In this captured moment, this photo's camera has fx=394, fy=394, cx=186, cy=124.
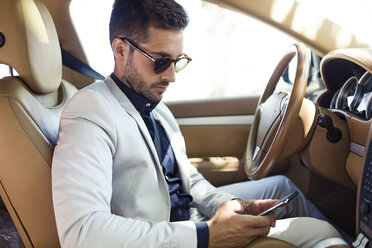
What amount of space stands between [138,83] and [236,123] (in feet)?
3.37

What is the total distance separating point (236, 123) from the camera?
7.38ft

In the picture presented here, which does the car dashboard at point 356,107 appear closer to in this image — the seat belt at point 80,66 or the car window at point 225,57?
the seat belt at point 80,66

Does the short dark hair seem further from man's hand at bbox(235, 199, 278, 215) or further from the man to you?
man's hand at bbox(235, 199, 278, 215)

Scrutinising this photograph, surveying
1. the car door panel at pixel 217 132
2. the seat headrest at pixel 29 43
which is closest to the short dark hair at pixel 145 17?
the seat headrest at pixel 29 43

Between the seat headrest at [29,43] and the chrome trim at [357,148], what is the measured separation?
110 centimetres

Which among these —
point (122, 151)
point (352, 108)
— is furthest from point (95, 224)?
point (352, 108)

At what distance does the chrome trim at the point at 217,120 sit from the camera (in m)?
2.26

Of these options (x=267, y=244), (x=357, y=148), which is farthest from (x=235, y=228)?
(x=357, y=148)

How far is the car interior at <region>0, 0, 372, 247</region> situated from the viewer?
112 centimetres

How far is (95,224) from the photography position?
961mm

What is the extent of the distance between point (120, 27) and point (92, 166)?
539 mm

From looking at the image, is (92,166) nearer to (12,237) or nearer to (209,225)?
(209,225)

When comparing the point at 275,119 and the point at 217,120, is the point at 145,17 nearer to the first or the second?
the point at 275,119

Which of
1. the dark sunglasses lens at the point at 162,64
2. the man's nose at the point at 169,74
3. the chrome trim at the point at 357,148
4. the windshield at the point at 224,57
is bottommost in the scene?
the windshield at the point at 224,57
